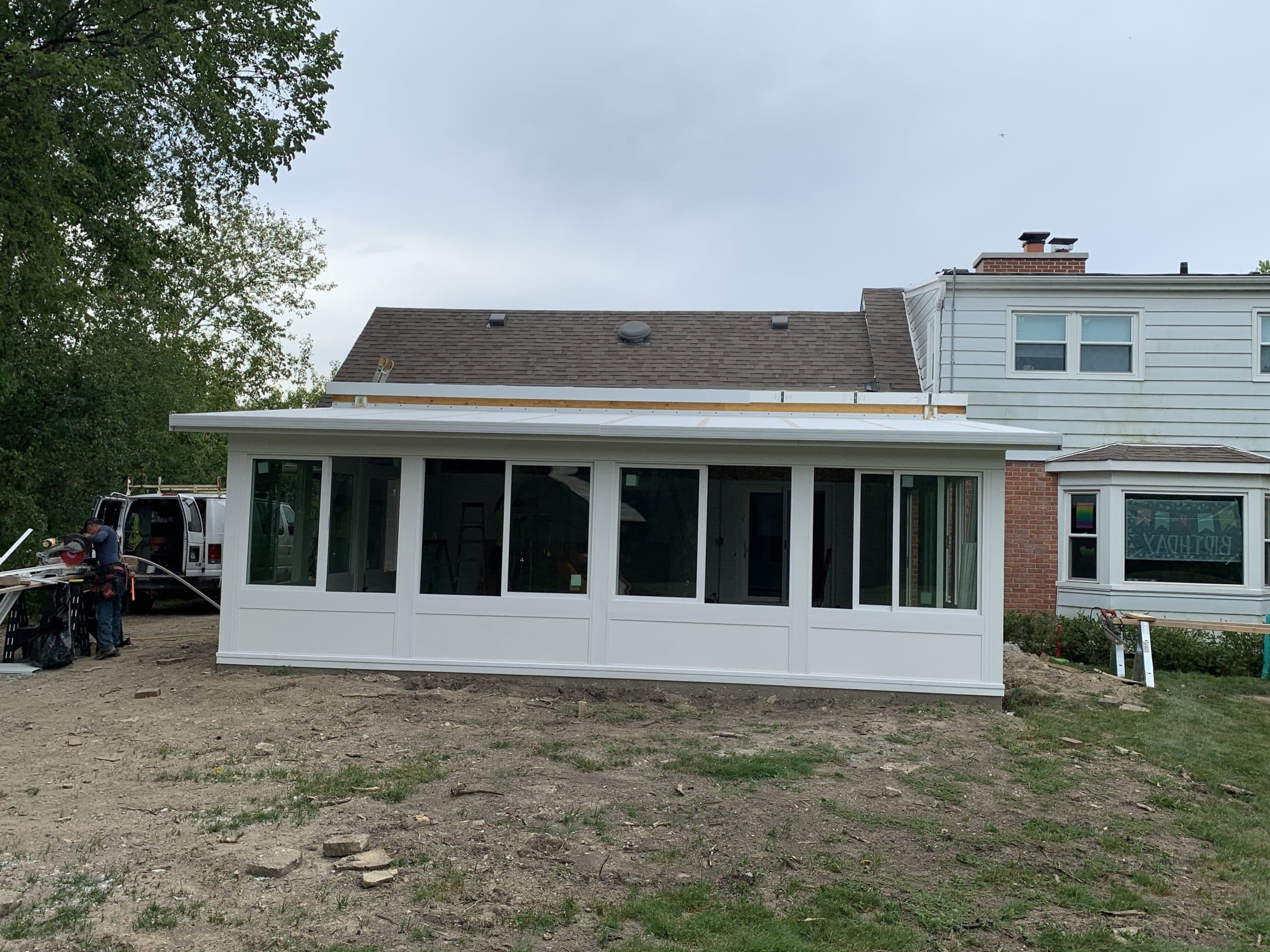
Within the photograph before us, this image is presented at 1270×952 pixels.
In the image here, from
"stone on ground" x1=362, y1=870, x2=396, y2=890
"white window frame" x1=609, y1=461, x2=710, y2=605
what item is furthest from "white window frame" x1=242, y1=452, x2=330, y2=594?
"stone on ground" x1=362, y1=870, x2=396, y2=890

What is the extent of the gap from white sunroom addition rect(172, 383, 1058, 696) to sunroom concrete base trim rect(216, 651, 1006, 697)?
2 centimetres

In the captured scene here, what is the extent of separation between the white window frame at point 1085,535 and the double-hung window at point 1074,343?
1800mm

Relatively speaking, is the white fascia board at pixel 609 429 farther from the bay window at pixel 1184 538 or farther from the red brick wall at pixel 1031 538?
the bay window at pixel 1184 538

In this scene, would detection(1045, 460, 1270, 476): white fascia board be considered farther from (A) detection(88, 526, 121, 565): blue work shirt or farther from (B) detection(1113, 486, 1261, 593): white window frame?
(A) detection(88, 526, 121, 565): blue work shirt

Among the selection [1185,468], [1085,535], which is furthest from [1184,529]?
[1085,535]

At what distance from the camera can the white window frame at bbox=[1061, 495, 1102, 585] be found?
13.4m

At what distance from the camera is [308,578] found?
9.98 metres

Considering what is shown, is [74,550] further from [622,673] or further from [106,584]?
[622,673]

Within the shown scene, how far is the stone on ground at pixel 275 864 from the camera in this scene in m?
4.75

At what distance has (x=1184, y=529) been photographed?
43.6ft

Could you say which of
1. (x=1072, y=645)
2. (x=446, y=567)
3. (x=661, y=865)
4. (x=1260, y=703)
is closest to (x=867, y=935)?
(x=661, y=865)

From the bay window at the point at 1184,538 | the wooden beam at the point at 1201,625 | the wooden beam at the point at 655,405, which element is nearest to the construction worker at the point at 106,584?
the wooden beam at the point at 655,405

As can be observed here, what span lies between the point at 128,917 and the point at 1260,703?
10917mm

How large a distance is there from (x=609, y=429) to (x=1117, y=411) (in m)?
8.60
